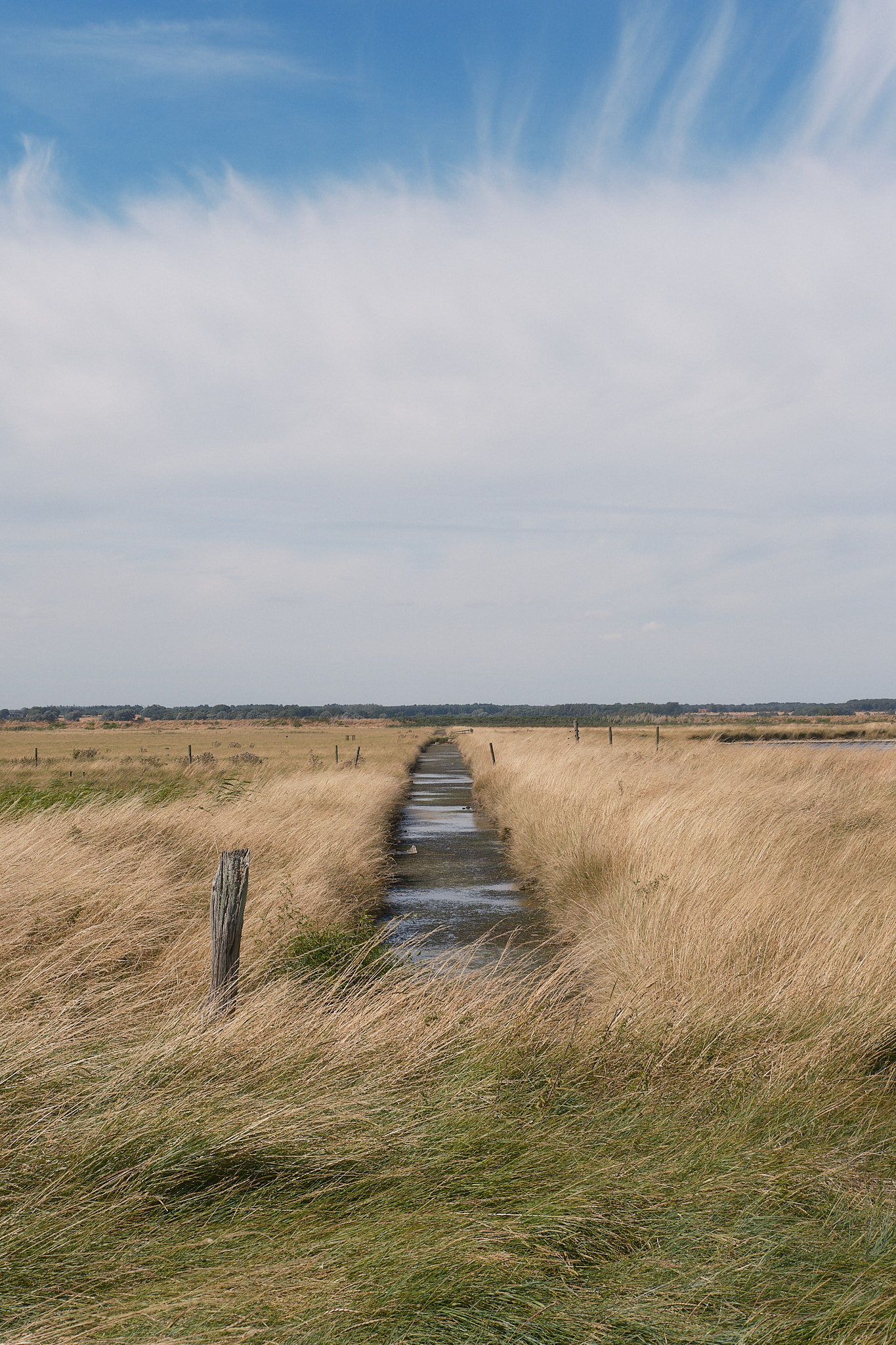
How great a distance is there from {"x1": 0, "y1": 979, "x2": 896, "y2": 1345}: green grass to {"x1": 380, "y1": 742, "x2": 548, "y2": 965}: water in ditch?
2145 millimetres

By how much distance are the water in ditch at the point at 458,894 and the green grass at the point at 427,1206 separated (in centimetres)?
215

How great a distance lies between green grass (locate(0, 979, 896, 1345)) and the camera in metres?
2.82

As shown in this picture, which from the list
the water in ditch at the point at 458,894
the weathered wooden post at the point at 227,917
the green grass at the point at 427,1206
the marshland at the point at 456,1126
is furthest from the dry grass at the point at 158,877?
the green grass at the point at 427,1206

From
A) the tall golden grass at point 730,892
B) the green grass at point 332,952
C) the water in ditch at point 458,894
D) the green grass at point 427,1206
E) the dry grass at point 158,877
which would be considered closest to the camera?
the green grass at point 427,1206

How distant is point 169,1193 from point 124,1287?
1.89ft

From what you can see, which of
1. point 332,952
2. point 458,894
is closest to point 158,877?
point 332,952

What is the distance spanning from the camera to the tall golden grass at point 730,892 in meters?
5.78

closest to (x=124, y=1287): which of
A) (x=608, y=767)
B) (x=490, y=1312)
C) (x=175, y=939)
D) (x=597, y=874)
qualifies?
(x=490, y=1312)

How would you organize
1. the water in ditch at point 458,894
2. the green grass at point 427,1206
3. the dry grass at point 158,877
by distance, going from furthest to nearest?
1. the water in ditch at point 458,894
2. the dry grass at point 158,877
3. the green grass at point 427,1206

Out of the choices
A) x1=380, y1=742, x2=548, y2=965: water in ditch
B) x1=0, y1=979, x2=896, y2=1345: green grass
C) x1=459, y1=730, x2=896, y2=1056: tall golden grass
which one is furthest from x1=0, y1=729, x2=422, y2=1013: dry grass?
x1=459, y1=730, x2=896, y2=1056: tall golden grass

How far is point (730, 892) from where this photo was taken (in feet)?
27.2

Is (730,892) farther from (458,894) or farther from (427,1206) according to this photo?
(458,894)

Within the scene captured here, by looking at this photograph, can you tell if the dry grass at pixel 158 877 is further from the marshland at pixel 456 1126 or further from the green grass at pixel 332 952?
the green grass at pixel 332 952

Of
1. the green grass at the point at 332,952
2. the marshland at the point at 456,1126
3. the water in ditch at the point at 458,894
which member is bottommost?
the water in ditch at the point at 458,894
